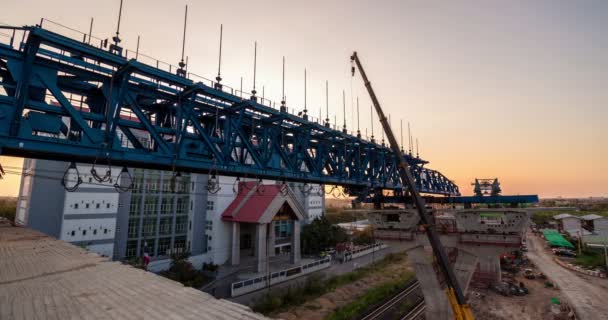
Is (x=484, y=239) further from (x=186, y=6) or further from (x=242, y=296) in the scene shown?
Answer: (x=186, y=6)

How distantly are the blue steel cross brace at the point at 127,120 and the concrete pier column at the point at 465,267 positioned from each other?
13905 millimetres

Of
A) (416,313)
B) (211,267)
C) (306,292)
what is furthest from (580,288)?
(211,267)

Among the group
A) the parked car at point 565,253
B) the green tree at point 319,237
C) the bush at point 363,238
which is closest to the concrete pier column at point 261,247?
the green tree at point 319,237

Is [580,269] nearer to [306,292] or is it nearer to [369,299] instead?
[369,299]

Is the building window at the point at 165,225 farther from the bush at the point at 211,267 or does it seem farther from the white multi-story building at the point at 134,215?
the bush at the point at 211,267

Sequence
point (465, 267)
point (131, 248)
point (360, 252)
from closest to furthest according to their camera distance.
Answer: point (465, 267) → point (131, 248) → point (360, 252)

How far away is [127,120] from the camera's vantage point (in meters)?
11.5

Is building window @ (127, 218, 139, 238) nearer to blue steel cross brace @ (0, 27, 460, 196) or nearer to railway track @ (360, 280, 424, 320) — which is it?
blue steel cross brace @ (0, 27, 460, 196)

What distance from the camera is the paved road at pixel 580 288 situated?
26.1 m

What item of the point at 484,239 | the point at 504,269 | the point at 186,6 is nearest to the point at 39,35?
the point at 186,6

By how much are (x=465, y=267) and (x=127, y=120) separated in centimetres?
2625

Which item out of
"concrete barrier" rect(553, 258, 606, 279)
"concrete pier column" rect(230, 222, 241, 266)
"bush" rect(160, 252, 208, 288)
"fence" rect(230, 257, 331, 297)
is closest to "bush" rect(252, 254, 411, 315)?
"fence" rect(230, 257, 331, 297)

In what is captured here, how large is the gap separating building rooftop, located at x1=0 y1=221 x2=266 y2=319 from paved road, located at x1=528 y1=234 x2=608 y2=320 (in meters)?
34.9

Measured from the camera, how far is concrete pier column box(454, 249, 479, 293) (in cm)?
2203
